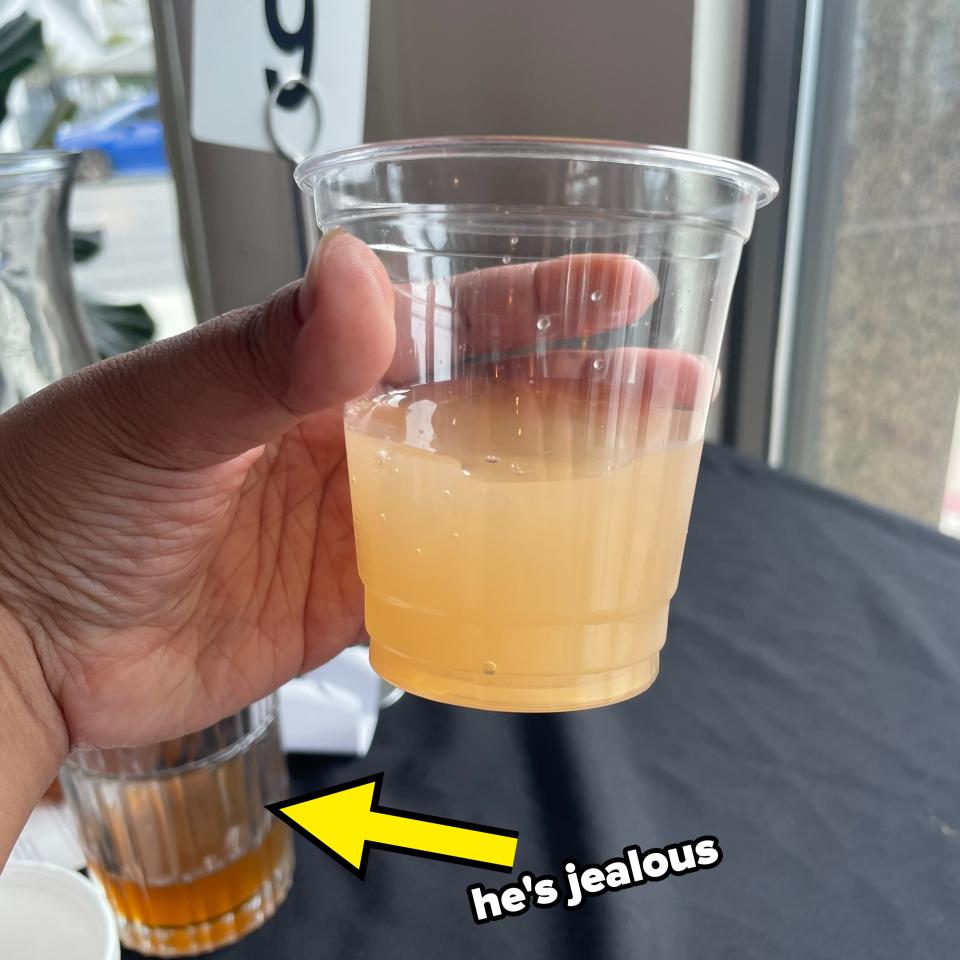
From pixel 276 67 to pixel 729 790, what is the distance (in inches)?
30.7

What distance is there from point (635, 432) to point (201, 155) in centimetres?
142

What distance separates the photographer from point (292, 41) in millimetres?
857

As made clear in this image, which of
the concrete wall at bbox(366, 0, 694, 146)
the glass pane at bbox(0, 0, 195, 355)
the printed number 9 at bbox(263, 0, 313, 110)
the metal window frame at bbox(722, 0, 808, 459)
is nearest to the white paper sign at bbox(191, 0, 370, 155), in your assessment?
the printed number 9 at bbox(263, 0, 313, 110)

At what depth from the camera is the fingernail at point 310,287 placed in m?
0.41

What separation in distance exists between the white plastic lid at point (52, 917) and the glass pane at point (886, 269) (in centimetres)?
128

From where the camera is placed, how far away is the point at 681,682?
81 centimetres

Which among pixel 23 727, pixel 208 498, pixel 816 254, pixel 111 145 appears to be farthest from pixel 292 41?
pixel 111 145

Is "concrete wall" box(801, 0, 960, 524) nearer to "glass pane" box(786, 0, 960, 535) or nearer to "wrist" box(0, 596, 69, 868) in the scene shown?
"glass pane" box(786, 0, 960, 535)

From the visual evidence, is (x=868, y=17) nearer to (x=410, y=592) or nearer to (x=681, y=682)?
(x=681, y=682)

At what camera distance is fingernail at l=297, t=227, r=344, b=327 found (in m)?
0.41

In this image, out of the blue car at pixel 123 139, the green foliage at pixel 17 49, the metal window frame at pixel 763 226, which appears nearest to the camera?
the green foliage at pixel 17 49

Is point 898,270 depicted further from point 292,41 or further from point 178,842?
point 178,842

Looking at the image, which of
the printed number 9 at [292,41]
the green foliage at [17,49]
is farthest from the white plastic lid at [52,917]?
the green foliage at [17,49]

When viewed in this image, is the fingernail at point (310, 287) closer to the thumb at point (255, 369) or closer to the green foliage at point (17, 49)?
the thumb at point (255, 369)
